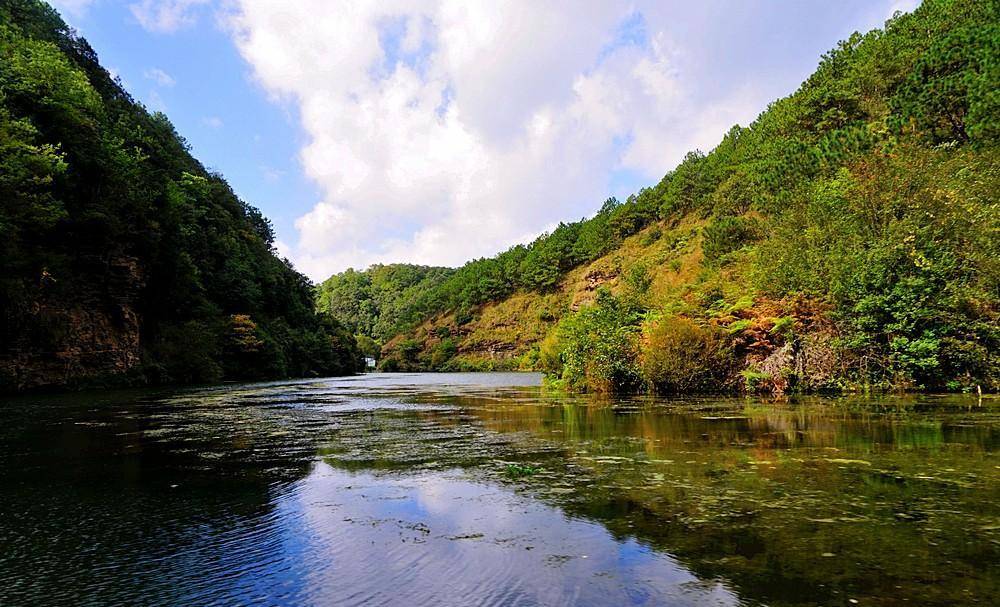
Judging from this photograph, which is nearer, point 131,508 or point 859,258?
point 131,508

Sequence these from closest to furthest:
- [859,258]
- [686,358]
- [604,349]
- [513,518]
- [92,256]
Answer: [513,518] → [859,258] → [686,358] → [604,349] → [92,256]

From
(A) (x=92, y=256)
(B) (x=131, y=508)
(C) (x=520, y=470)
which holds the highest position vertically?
(A) (x=92, y=256)

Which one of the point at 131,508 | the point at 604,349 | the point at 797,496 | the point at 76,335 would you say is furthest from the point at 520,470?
the point at 76,335

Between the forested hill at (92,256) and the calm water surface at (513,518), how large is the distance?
22307mm

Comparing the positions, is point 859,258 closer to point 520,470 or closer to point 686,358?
point 686,358

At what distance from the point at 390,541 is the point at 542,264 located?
109849mm

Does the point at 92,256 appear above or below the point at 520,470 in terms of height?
above

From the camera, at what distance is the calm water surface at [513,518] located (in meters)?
3.40

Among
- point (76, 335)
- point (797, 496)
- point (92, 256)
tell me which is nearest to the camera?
point (797, 496)

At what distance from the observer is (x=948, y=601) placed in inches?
118

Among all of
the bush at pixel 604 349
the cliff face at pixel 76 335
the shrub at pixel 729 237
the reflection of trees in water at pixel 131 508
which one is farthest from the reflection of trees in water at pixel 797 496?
the shrub at pixel 729 237

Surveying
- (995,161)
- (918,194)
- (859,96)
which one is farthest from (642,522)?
(859,96)

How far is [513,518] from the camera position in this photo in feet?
16.6

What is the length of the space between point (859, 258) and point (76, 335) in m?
39.9
